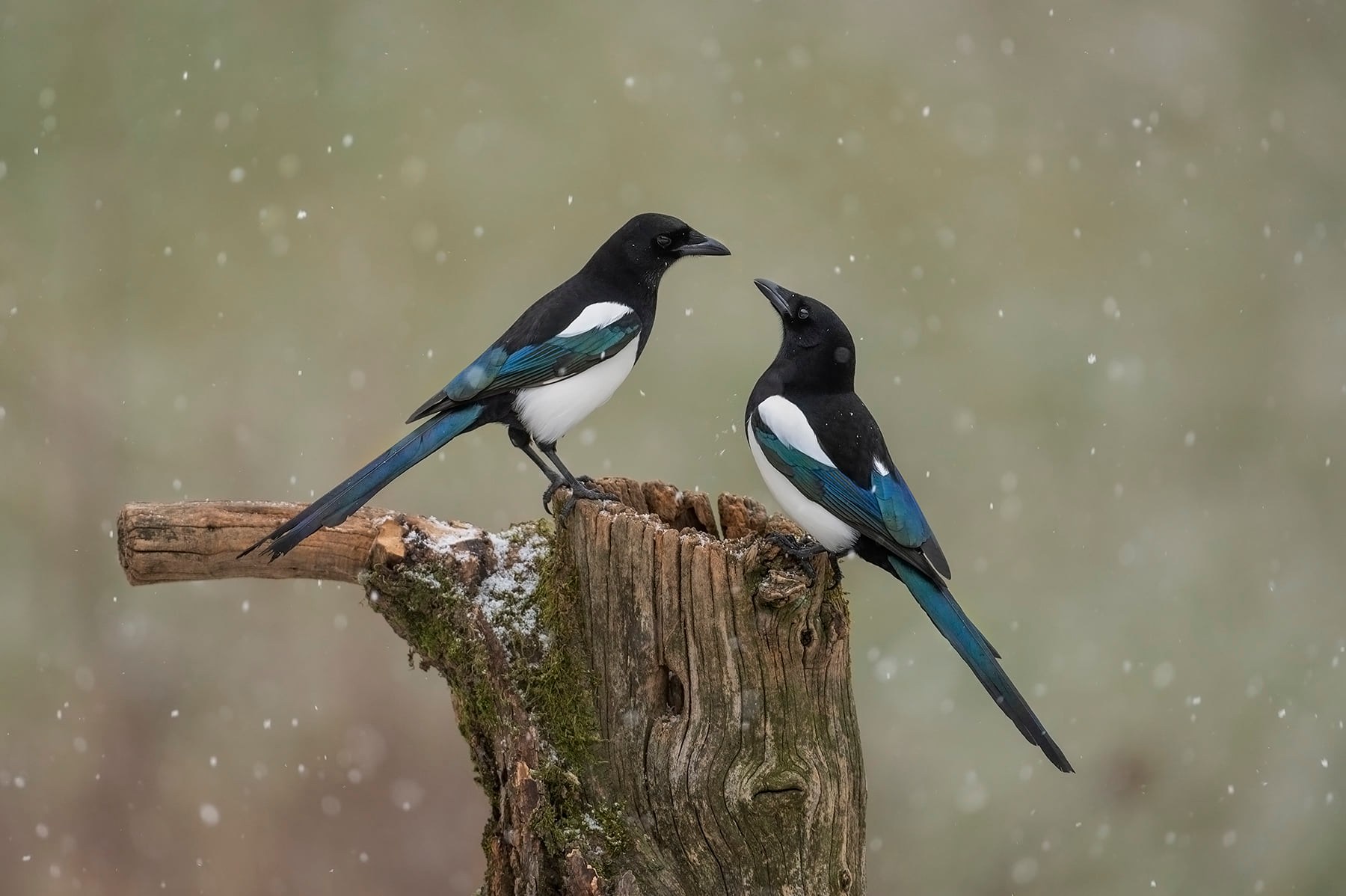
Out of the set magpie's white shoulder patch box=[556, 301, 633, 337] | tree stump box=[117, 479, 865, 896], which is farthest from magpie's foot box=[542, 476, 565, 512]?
magpie's white shoulder patch box=[556, 301, 633, 337]

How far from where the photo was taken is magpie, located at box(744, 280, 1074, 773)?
2.79 metres

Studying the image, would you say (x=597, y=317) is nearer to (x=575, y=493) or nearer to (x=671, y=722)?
(x=575, y=493)

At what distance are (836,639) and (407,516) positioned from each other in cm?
126

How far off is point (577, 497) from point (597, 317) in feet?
1.97

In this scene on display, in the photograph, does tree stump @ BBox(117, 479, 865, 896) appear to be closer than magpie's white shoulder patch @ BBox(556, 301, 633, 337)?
Yes

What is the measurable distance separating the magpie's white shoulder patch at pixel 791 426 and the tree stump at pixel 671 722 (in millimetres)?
258

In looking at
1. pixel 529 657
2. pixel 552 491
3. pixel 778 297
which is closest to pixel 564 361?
pixel 552 491

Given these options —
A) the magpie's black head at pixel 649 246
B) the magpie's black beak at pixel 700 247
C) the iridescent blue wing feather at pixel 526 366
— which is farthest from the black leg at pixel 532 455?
the magpie's black beak at pixel 700 247

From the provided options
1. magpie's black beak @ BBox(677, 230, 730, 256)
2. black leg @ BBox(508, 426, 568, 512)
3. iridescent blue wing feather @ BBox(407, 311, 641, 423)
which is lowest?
black leg @ BBox(508, 426, 568, 512)

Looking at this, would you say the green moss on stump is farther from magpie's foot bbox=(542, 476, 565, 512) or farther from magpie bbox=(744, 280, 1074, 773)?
magpie bbox=(744, 280, 1074, 773)

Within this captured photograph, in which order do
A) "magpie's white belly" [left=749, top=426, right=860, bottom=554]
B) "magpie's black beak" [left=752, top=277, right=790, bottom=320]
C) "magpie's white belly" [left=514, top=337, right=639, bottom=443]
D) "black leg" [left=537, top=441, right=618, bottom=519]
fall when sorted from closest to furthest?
"magpie's white belly" [left=749, top=426, right=860, bottom=554]
"black leg" [left=537, top=441, right=618, bottom=519]
"magpie's black beak" [left=752, top=277, right=790, bottom=320]
"magpie's white belly" [left=514, top=337, right=639, bottom=443]

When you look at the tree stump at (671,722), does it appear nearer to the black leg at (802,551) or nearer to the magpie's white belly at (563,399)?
the black leg at (802,551)

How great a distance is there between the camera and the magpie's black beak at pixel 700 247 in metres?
3.50

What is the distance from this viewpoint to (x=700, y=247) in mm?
3527
